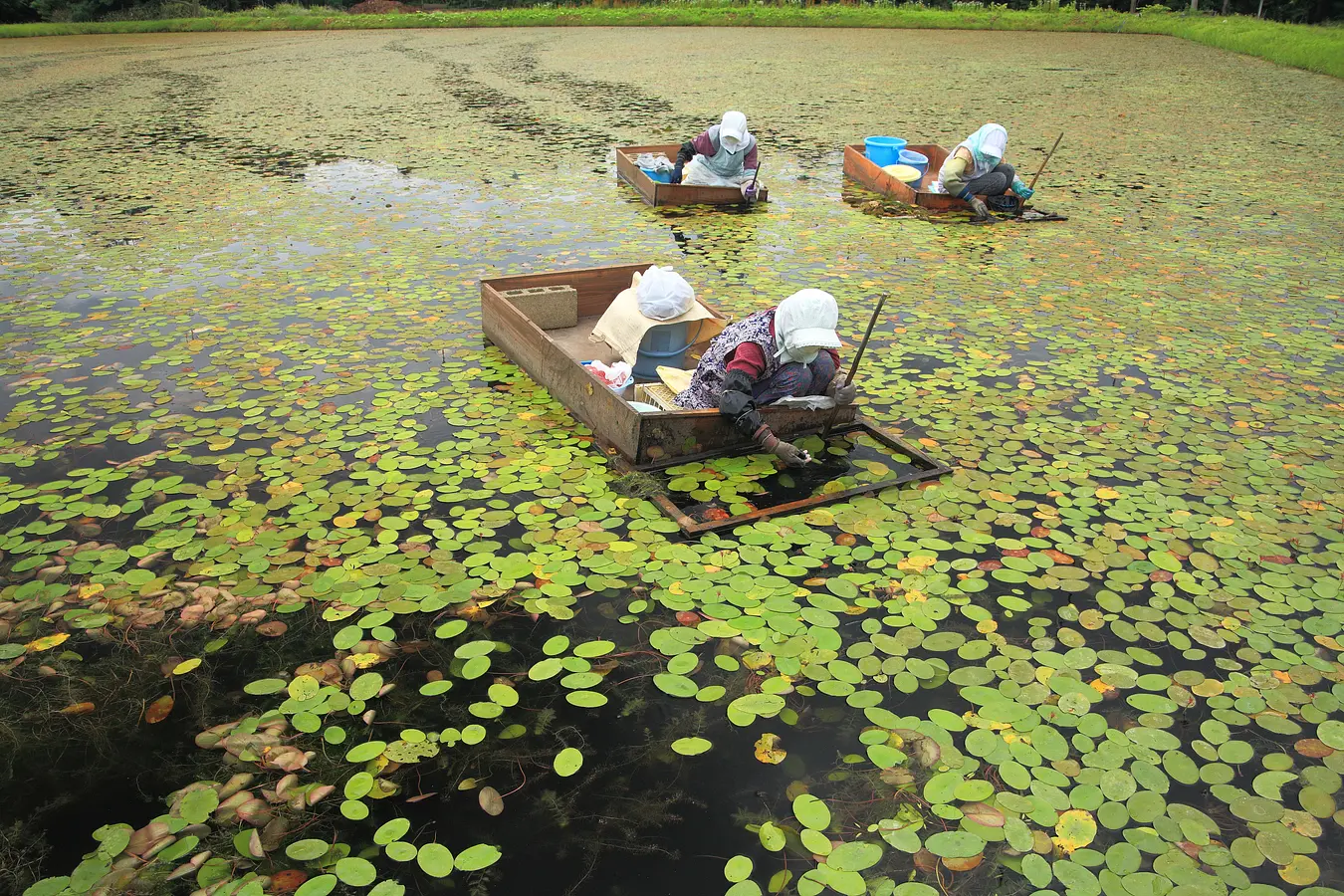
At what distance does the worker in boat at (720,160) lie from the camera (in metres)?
7.97

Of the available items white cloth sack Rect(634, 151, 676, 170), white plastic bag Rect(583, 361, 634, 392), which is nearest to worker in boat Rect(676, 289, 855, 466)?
white plastic bag Rect(583, 361, 634, 392)

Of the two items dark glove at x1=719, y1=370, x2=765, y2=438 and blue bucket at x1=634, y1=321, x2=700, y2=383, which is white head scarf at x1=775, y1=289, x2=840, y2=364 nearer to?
dark glove at x1=719, y1=370, x2=765, y2=438

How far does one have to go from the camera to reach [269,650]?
288cm

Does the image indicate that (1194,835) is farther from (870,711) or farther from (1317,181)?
(1317,181)

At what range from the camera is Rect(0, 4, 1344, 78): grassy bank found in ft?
72.9

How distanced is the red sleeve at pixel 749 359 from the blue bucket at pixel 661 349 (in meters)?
0.85

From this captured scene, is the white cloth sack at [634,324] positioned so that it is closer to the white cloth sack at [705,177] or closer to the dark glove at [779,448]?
the dark glove at [779,448]

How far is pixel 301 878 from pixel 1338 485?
4333 mm

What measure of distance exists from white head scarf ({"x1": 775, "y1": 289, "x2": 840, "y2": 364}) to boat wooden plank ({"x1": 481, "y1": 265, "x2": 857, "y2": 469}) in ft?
1.16

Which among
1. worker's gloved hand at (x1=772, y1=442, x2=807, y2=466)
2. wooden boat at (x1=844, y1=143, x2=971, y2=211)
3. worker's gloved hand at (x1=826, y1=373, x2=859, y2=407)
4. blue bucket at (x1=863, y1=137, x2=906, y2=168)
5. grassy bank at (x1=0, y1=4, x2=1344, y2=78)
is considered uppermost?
grassy bank at (x1=0, y1=4, x2=1344, y2=78)

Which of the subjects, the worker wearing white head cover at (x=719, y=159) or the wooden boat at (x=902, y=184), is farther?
the wooden boat at (x=902, y=184)

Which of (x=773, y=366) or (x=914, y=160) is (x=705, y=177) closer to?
(x=914, y=160)

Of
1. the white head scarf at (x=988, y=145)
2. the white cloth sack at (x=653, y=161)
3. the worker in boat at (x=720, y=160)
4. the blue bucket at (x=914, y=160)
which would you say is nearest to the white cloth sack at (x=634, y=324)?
the worker in boat at (x=720, y=160)

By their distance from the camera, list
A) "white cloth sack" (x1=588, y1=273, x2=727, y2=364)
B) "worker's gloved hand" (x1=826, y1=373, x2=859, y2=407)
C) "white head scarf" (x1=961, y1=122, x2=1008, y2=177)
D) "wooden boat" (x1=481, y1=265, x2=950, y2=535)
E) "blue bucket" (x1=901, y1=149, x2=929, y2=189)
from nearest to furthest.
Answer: "wooden boat" (x1=481, y1=265, x2=950, y2=535), "worker's gloved hand" (x1=826, y1=373, x2=859, y2=407), "white cloth sack" (x1=588, y1=273, x2=727, y2=364), "white head scarf" (x1=961, y1=122, x2=1008, y2=177), "blue bucket" (x1=901, y1=149, x2=929, y2=189)
